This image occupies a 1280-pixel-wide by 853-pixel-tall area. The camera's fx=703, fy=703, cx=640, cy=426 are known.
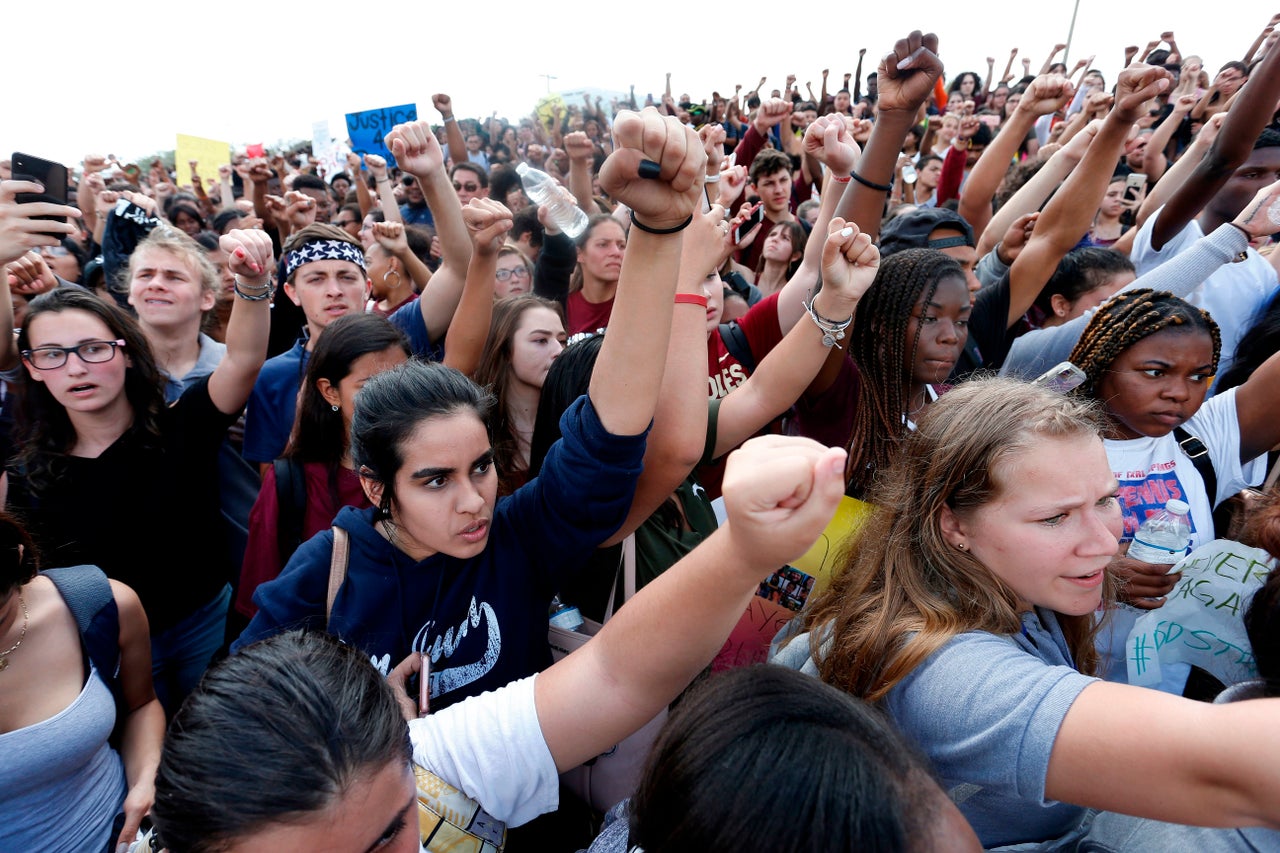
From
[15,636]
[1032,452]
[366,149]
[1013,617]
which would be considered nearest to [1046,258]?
[1032,452]

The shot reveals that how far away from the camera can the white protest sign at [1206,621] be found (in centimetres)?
154

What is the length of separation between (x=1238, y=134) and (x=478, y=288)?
336 cm

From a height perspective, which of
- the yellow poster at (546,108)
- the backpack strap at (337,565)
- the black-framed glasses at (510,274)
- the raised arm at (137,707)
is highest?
the yellow poster at (546,108)

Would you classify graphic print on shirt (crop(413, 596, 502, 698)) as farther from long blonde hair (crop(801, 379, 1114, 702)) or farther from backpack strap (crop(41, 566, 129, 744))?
backpack strap (crop(41, 566, 129, 744))

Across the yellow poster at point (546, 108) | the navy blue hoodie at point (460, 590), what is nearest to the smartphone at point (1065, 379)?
the navy blue hoodie at point (460, 590)

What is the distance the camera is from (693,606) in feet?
3.59

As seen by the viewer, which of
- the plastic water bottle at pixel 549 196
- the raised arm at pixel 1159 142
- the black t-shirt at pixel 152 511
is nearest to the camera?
the black t-shirt at pixel 152 511

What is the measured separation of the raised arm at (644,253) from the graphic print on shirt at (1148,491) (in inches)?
59.6

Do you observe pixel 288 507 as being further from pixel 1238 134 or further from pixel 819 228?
pixel 1238 134

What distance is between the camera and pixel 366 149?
6.78 meters

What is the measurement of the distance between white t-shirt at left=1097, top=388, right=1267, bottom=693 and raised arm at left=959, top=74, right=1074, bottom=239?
1.93 metres

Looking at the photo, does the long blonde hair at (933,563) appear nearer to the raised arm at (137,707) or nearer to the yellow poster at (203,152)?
the raised arm at (137,707)

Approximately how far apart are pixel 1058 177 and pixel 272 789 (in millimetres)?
4306

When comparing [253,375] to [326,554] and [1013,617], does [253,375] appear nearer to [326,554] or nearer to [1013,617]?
[326,554]
